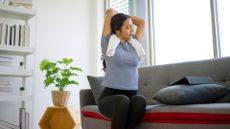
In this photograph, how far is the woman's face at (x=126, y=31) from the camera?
1.80 meters

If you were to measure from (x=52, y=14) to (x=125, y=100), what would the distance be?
7.79 ft

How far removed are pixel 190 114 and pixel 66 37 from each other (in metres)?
2.59

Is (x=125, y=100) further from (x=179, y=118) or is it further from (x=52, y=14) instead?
(x=52, y=14)

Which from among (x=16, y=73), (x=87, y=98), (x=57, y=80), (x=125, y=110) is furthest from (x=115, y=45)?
(x=16, y=73)

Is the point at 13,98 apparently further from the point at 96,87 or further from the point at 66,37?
the point at 66,37

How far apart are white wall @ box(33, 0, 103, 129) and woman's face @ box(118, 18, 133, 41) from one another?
1.79 meters

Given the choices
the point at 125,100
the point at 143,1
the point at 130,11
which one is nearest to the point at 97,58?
the point at 130,11

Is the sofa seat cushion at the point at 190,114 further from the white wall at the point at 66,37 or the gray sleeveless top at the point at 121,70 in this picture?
the white wall at the point at 66,37

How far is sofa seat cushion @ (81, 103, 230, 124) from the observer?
3.84 feet

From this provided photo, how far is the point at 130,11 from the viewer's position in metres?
3.44

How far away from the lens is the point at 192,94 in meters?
1.46

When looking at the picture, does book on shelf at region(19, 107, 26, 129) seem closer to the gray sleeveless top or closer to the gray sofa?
the gray sofa

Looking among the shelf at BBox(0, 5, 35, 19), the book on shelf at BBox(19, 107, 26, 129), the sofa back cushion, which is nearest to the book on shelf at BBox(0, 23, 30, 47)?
the shelf at BBox(0, 5, 35, 19)

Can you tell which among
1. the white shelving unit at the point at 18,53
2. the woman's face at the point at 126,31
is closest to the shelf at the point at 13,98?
the white shelving unit at the point at 18,53
